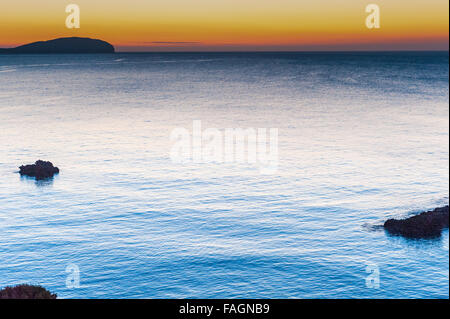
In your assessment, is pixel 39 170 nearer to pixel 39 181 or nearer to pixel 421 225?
pixel 39 181

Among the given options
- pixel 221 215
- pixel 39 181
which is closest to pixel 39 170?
pixel 39 181

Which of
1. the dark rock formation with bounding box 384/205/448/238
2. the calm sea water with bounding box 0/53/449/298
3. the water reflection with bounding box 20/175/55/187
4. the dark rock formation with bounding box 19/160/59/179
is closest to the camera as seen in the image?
the calm sea water with bounding box 0/53/449/298

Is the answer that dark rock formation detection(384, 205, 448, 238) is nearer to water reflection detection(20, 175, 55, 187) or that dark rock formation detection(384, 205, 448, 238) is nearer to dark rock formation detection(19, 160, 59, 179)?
water reflection detection(20, 175, 55, 187)

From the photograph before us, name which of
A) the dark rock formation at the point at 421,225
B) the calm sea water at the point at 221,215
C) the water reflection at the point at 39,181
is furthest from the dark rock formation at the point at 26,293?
the water reflection at the point at 39,181

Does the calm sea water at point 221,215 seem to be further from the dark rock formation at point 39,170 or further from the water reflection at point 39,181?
the dark rock formation at point 39,170

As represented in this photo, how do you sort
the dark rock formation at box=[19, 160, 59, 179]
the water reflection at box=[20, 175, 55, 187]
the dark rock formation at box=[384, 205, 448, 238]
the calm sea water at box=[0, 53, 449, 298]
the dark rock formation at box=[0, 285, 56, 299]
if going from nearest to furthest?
the dark rock formation at box=[0, 285, 56, 299] → the calm sea water at box=[0, 53, 449, 298] → the dark rock formation at box=[384, 205, 448, 238] → the water reflection at box=[20, 175, 55, 187] → the dark rock formation at box=[19, 160, 59, 179]

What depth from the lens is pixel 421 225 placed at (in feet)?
195

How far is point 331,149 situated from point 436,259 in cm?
6146

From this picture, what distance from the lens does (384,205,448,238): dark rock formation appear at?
58412mm

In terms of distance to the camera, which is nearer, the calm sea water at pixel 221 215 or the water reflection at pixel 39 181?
the calm sea water at pixel 221 215

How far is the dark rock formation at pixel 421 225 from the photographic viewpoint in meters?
58.4

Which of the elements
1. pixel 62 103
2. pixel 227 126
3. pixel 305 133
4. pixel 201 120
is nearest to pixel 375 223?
pixel 305 133

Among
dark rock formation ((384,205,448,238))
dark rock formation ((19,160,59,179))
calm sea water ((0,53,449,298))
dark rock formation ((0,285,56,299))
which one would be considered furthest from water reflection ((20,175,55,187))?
dark rock formation ((384,205,448,238))
